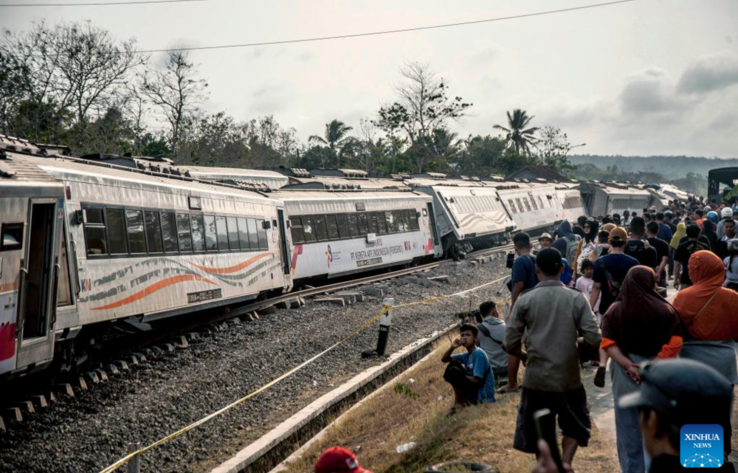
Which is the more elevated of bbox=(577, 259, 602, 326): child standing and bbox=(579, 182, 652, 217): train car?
bbox=(579, 182, 652, 217): train car

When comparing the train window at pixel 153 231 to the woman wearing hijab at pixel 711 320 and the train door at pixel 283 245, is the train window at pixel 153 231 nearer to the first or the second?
the train door at pixel 283 245

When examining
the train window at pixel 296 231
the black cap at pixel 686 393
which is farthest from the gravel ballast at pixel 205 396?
the black cap at pixel 686 393

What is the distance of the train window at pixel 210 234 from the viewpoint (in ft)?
54.1

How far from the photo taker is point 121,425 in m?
9.78

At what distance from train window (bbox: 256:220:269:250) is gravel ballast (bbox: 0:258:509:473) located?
1868 millimetres

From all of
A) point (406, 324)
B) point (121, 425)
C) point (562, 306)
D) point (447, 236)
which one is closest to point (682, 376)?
point (562, 306)

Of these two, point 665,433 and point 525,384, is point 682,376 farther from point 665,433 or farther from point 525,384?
point 525,384

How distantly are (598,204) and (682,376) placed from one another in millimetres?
55932

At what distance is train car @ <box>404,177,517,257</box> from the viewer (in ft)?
111

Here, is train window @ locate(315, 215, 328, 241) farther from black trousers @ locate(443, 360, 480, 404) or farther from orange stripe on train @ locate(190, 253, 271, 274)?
black trousers @ locate(443, 360, 480, 404)

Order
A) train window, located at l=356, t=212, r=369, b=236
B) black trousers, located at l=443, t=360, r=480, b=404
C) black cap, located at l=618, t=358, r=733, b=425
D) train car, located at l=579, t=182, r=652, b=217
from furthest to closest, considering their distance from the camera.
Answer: train car, located at l=579, t=182, r=652, b=217, train window, located at l=356, t=212, r=369, b=236, black trousers, located at l=443, t=360, r=480, b=404, black cap, located at l=618, t=358, r=733, b=425

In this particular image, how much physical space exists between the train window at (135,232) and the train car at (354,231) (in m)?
8.21

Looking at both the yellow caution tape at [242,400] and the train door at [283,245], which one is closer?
the yellow caution tape at [242,400]

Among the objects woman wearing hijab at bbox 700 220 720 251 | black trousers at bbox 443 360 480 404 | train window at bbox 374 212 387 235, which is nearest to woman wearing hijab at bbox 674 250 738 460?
black trousers at bbox 443 360 480 404
